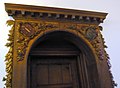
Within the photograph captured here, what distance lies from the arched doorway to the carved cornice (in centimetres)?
15

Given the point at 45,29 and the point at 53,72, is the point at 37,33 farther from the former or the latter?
the point at 53,72

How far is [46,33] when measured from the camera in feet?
4.28

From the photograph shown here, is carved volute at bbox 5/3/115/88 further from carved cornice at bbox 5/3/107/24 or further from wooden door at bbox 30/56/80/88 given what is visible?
wooden door at bbox 30/56/80/88

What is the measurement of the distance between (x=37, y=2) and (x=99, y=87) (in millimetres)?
904

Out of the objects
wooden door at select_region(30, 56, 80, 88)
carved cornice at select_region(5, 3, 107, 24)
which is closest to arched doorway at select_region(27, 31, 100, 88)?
wooden door at select_region(30, 56, 80, 88)

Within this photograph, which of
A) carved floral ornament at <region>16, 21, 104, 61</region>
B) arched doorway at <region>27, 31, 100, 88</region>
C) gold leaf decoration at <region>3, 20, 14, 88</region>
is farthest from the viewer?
arched doorway at <region>27, 31, 100, 88</region>

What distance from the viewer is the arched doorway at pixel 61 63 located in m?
1.38

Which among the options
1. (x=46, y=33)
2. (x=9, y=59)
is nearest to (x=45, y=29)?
(x=46, y=33)

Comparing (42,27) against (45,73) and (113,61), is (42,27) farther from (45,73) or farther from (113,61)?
(113,61)

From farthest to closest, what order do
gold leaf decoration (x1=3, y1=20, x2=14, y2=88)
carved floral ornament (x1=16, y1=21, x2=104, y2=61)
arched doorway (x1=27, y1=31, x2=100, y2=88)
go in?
arched doorway (x1=27, y1=31, x2=100, y2=88)
carved floral ornament (x1=16, y1=21, x2=104, y2=61)
gold leaf decoration (x1=3, y1=20, x2=14, y2=88)

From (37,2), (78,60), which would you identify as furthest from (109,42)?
(37,2)

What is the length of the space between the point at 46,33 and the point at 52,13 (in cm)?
18

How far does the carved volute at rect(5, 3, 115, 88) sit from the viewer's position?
113 cm

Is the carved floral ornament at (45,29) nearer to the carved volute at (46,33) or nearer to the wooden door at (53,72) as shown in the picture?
the carved volute at (46,33)
